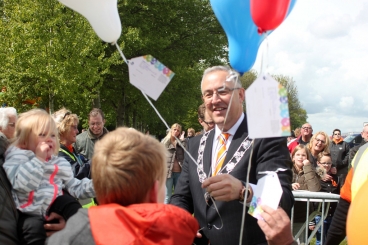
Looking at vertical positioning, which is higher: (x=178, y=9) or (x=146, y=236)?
(x=178, y=9)

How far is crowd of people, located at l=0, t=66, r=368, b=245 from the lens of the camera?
1.63 meters

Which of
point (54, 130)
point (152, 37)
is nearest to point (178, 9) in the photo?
point (152, 37)

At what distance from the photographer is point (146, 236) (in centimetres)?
157

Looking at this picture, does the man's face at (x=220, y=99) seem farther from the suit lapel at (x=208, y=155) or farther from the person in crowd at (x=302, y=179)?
the person in crowd at (x=302, y=179)

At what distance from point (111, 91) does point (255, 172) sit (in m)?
19.7

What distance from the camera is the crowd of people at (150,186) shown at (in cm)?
163

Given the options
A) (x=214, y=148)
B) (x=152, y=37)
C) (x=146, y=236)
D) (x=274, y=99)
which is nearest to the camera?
(x=146, y=236)

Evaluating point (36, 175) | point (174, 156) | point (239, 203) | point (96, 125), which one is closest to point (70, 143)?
point (96, 125)

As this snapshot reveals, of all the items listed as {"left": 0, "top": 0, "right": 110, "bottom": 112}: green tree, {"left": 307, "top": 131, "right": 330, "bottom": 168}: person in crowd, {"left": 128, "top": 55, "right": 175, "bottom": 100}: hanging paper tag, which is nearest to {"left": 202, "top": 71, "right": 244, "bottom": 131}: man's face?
{"left": 128, "top": 55, "right": 175, "bottom": 100}: hanging paper tag

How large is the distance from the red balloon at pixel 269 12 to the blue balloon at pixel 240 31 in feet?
0.76

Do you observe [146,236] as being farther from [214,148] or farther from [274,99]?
[214,148]

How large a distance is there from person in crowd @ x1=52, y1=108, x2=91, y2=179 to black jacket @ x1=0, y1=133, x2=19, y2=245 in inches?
62.0

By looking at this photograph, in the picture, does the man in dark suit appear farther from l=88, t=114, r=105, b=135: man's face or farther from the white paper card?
l=88, t=114, r=105, b=135: man's face

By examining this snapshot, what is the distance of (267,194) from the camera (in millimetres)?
2043
